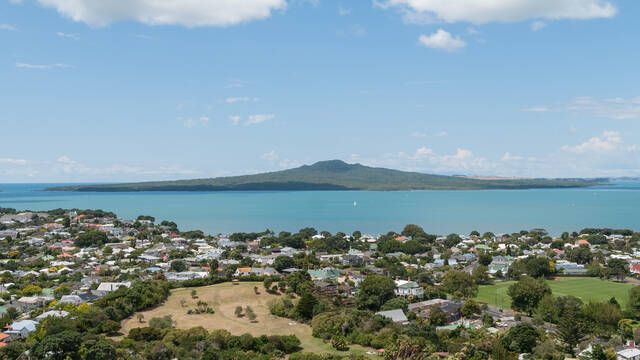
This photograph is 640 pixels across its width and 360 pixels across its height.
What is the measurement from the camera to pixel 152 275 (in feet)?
121

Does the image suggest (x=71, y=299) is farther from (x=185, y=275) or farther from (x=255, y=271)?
(x=255, y=271)

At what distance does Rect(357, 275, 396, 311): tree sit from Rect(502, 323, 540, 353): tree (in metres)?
7.99

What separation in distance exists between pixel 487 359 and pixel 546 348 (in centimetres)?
232

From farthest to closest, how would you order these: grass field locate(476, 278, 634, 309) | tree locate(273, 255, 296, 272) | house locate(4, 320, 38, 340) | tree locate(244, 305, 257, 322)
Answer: tree locate(273, 255, 296, 272) < grass field locate(476, 278, 634, 309) < tree locate(244, 305, 257, 322) < house locate(4, 320, 38, 340)

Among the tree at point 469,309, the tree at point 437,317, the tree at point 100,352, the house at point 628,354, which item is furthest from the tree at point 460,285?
the tree at point 100,352

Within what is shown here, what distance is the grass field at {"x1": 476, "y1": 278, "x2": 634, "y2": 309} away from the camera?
100 feet

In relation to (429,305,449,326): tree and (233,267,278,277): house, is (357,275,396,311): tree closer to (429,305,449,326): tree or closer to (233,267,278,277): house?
(429,305,449,326): tree

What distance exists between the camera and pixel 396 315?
25.8 m

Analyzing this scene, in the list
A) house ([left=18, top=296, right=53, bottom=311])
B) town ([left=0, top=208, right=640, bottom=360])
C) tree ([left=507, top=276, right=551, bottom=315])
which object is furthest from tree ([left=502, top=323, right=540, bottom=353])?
house ([left=18, top=296, right=53, bottom=311])

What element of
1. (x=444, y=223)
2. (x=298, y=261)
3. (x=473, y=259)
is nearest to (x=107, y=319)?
(x=298, y=261)

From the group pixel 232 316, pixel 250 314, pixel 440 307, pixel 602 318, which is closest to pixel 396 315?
pixel 440 307

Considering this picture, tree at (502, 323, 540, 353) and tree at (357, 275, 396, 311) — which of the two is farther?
tree at (357, 275, 396, 311)

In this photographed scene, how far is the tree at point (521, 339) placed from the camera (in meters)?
20.5

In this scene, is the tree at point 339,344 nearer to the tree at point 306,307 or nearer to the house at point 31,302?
the tree at point 306,307
